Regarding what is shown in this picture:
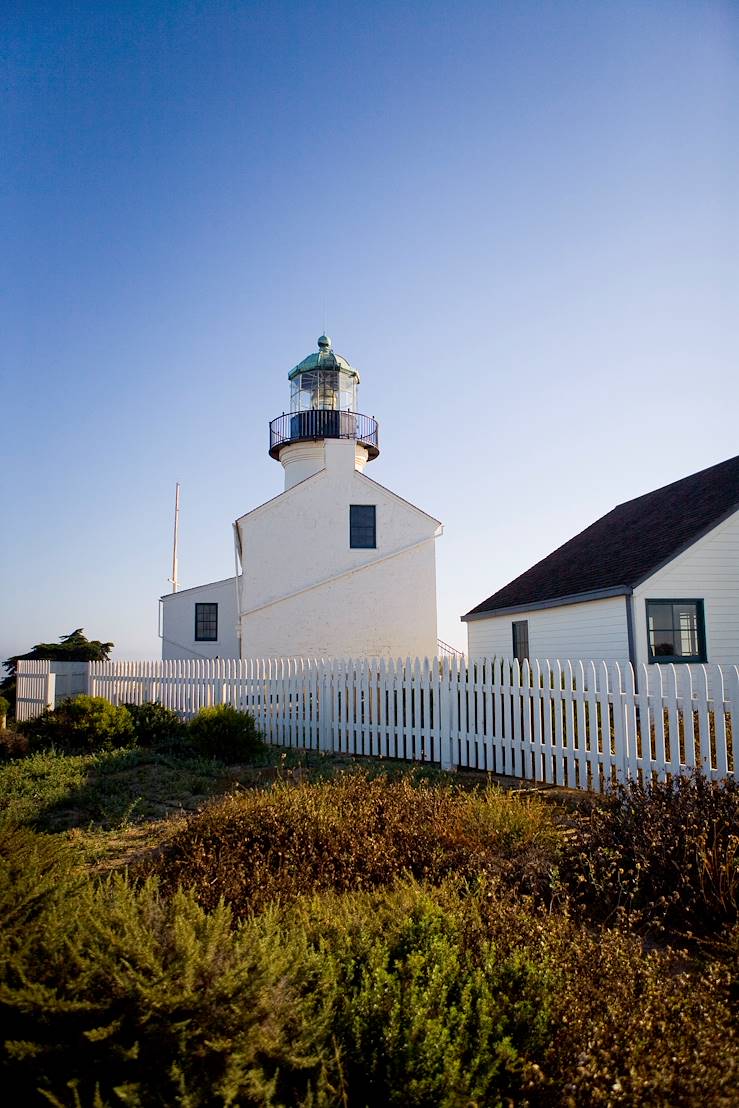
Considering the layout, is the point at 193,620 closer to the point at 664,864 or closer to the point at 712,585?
the point at 712,585

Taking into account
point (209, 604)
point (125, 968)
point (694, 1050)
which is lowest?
point (694, 1050)

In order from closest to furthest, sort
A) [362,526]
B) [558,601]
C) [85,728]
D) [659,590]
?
[85,728]
[659,590]
[558,601]
[362,526]

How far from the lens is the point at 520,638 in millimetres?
18188

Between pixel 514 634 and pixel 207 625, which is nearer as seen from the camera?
pixel 514 634

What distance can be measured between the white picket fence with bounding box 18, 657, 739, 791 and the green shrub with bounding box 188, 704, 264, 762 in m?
1.74

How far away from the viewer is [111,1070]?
2537mm

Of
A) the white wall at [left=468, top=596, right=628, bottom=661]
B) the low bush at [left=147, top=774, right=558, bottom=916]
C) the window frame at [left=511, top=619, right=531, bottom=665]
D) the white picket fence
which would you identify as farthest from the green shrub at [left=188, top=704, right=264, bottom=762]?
the window frame at [left=511, top=619, right=531, bottom=665]

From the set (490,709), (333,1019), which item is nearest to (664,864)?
(333,1019)

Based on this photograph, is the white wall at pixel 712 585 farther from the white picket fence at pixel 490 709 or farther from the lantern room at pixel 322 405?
the lantern room at pixel 322 405

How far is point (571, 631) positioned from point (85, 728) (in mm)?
9222

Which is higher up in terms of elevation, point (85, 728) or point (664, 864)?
point (85, 728)

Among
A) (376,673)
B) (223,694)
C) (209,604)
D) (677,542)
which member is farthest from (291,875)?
(209,604)

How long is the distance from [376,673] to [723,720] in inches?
223

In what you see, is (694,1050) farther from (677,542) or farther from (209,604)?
(209,604)
